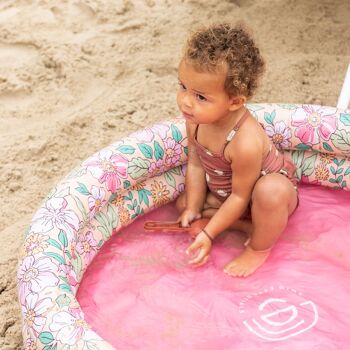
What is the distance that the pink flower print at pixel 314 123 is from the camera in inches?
71.5

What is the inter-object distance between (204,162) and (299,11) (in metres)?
1.45

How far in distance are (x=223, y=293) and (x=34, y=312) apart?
0.53 metres

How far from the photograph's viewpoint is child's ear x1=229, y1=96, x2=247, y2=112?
1436 millimetres

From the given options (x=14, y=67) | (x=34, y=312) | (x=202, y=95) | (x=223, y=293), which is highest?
(x=202, y=95)

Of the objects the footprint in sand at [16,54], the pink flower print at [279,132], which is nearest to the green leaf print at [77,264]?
the pink flower print at [279,132]

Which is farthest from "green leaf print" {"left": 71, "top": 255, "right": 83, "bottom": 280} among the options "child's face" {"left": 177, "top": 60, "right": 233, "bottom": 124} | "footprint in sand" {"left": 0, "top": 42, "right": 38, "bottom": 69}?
"footprint in sand" {"left": 0, "top": 42, "right": 38, "bottom": 69}

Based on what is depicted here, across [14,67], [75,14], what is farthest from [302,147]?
[75,14]

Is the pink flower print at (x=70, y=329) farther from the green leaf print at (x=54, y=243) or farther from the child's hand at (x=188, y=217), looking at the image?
the child's hand at (x=188, y=217)

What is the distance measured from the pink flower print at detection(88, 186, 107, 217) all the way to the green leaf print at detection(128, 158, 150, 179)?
12 centimetres

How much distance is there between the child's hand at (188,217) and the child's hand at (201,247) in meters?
0.10

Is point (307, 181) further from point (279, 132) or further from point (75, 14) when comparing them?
point (75, 14)

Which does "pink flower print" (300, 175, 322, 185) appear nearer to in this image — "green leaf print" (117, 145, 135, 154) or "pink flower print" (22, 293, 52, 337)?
"green leaf print" (117, 145, 135, 154)

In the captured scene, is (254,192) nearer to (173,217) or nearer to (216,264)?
(216,264)

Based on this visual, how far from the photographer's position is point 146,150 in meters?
1.75
